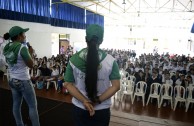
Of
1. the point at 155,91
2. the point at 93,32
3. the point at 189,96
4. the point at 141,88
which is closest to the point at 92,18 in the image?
the point at 141,88

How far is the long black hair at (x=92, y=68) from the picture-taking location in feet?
3.82

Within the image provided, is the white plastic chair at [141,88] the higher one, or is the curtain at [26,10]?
the curtain at [26,10]

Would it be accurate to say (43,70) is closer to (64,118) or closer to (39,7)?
(64,118)

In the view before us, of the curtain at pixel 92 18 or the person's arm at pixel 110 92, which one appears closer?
the person's arm at pixel 110 92

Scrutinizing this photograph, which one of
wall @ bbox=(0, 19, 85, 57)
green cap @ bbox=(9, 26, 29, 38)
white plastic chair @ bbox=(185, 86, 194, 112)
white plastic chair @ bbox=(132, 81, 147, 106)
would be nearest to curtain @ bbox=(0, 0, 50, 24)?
wall @ bbox=(0, 19, 85, 57)

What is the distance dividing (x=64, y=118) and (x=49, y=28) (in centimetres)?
928

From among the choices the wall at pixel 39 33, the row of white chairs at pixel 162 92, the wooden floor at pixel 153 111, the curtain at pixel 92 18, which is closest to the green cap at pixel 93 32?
the wooden floor at pixel 153 111

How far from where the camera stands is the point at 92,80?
3.86 feet

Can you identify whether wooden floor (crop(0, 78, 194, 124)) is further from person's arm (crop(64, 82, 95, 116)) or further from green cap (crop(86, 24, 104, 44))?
green cap (crop(86, 24, 104, 44))

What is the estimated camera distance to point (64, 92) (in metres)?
5.94

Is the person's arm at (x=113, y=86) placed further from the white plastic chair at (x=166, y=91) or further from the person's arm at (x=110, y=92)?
the white plastic chair at (x=166, y=91)

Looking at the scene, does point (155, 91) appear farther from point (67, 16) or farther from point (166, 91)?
point (67, 16)

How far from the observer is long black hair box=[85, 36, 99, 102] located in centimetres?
117

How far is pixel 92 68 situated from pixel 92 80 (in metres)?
0.08
